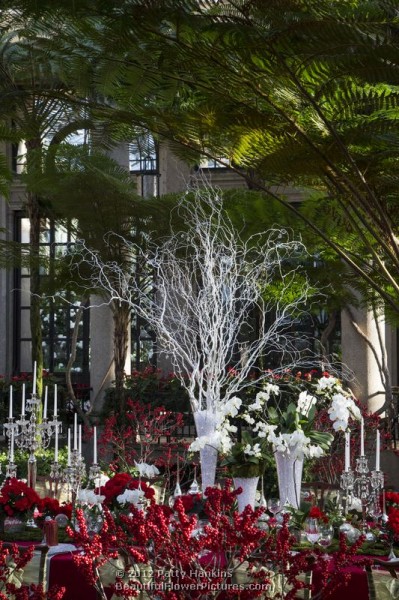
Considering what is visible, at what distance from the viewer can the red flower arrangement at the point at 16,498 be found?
17.3 feet

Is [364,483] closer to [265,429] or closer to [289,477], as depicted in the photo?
[289,477]

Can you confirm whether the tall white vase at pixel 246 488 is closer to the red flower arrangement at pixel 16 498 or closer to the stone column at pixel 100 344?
the red flower arrangement at pixel 16 498

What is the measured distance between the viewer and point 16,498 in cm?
537

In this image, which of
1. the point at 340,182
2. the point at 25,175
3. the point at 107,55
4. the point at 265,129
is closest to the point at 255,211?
the point at 25,175

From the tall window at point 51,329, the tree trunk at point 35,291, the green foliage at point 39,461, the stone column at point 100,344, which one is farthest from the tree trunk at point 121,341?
the tall window at point 51,329

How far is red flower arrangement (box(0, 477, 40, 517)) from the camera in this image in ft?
17.3

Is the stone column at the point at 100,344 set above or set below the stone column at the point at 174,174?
below

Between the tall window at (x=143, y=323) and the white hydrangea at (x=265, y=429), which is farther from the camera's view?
the tall window at (x=143, y=323)

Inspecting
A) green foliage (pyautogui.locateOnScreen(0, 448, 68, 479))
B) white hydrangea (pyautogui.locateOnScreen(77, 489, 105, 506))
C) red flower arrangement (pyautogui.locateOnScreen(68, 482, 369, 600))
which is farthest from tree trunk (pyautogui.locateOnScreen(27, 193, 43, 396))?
red flower arrangement (pyautogui.locateOnScreen(68, 482, 369, 600))

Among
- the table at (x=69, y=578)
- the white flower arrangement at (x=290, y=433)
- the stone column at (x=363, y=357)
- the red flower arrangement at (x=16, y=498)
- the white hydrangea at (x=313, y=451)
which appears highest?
the stone column at (x=363, y=357)

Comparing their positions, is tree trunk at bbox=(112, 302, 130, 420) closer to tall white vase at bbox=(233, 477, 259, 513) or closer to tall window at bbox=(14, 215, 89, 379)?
tall window at bbox=(14, 215, 89, 379)

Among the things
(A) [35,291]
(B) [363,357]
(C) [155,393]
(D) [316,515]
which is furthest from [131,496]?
(B) [363,357]

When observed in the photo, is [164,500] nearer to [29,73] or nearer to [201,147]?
→ [201,147]

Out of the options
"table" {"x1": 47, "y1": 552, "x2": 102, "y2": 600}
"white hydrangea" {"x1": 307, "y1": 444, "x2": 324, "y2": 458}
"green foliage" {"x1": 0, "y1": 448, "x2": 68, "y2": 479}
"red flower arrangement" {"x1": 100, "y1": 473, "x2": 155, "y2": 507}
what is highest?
"white hydrangea" {"x1": 307, "y1": 444, "x2": 324, "y2": 458}
